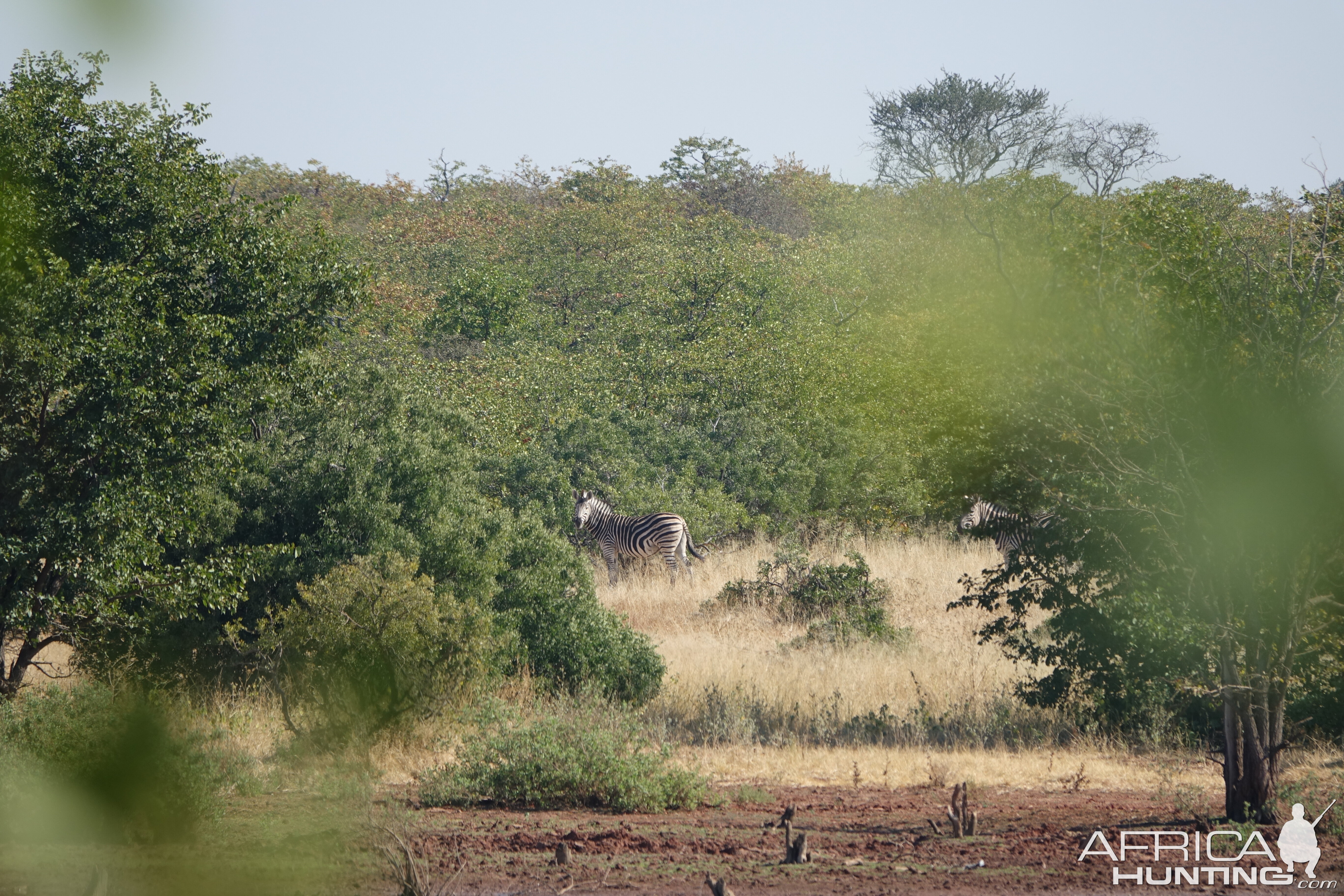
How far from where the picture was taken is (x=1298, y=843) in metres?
6.94

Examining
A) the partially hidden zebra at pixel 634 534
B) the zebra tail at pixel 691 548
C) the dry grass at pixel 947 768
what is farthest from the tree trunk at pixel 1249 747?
the zebra tail at pixel 691 548

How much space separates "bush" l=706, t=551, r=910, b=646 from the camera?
50.1 feet

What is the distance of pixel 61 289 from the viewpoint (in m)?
9.94

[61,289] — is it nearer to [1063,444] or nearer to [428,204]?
[1063,444]

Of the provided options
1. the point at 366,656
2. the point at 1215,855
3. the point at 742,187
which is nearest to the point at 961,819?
the point at 1215,855

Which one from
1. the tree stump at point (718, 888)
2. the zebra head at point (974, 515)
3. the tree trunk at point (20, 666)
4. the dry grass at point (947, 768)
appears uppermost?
the zebra head at point (974, 515)

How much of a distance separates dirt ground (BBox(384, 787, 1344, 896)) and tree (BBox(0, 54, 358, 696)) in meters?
3.80

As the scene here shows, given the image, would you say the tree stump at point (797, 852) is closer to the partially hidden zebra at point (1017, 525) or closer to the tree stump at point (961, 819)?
the tree stump at point (961, 819)

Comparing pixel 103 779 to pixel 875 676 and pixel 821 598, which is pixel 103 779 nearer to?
pixel 875 676

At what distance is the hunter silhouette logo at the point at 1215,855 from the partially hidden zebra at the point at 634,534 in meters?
12.9

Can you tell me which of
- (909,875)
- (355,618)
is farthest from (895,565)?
(909,875)

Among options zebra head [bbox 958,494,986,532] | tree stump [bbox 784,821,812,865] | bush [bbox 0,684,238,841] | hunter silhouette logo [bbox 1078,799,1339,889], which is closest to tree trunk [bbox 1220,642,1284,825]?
hunter silhouette logo [bbox 1078,799,1339,889]

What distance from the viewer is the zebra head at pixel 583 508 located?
Result: 67.1ft

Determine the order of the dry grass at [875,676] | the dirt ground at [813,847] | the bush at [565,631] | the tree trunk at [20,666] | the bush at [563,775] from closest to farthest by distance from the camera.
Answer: the dirt ground at [813,847] → the bush at [563,775] → the dry grass at [875,676] → the tree trunk at [20,666] → the bush at [565,631]
